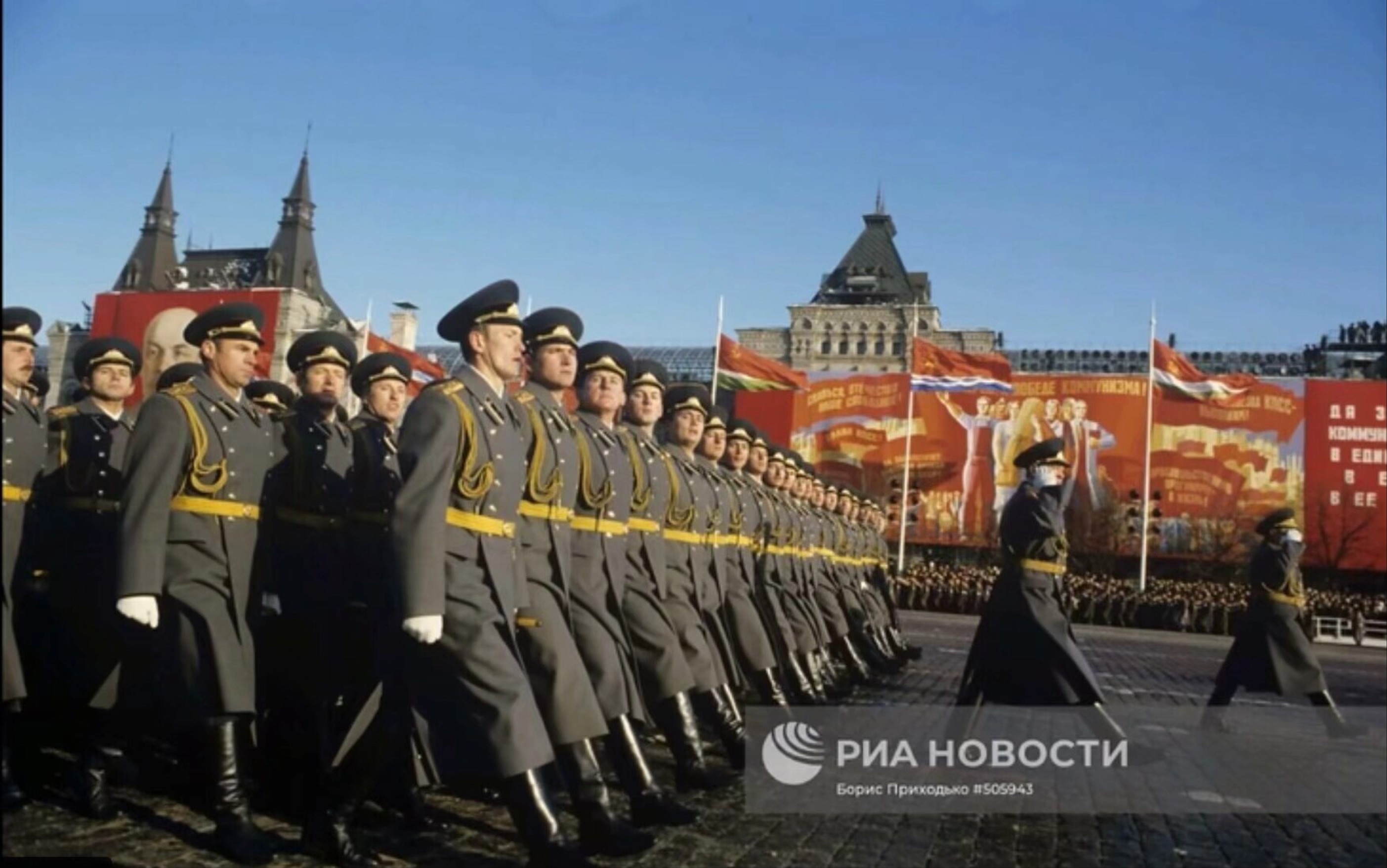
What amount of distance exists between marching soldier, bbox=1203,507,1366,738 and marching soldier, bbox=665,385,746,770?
5.03 meters

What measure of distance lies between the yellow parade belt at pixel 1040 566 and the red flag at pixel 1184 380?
2600cm

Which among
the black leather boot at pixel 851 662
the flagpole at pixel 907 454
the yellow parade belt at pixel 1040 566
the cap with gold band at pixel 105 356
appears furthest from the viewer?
the flagpole at pixel 907 454

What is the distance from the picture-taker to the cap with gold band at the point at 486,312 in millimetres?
4980

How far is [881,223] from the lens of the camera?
8806cm

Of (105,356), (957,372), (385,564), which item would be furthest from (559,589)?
(957,372)

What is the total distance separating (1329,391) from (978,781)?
160ft

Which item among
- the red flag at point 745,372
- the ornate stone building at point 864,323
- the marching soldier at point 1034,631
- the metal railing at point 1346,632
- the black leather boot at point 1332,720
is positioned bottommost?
the metal railing at point 1346,632

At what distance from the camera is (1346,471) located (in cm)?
4975

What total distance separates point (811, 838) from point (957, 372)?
95.2 feet

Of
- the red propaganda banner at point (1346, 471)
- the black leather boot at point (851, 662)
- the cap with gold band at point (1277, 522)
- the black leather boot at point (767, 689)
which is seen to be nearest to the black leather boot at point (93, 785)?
the black leather boot at point (767, 689)

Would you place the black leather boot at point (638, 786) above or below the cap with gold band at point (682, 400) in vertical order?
below

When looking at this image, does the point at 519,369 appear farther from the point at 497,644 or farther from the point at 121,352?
the point at 121,352

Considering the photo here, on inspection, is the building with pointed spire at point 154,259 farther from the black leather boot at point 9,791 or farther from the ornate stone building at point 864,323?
the black leather boot at point 9,791

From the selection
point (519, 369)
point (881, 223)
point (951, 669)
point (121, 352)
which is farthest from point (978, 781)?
point (881, 223)
